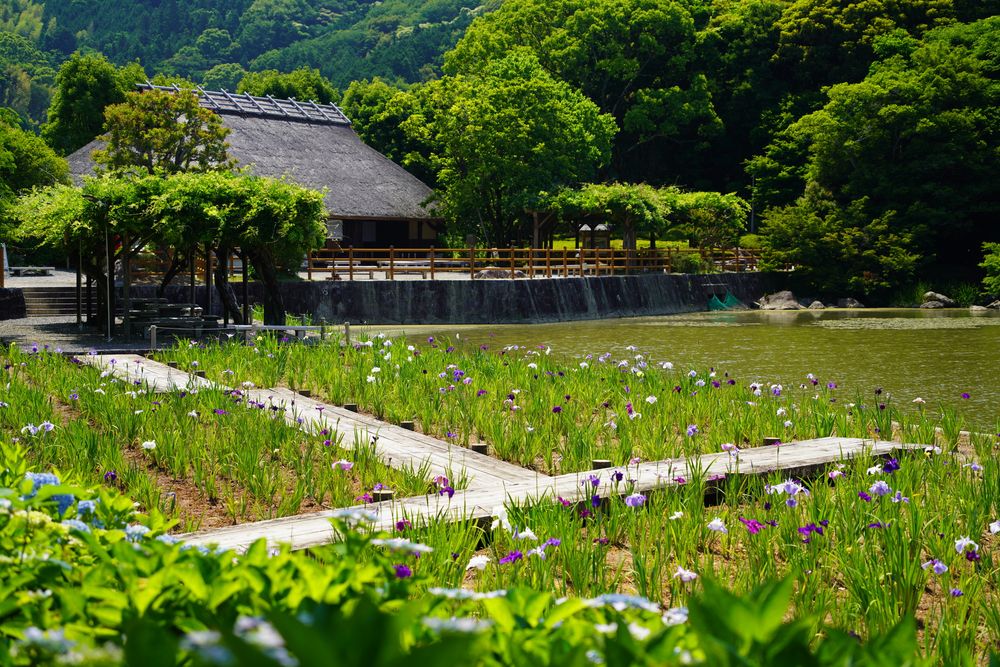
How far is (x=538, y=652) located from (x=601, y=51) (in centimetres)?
5692

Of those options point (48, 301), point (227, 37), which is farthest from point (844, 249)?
point (227, 37)

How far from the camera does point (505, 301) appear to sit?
32.9 m

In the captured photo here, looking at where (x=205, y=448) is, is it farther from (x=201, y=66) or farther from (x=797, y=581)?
(x=201, y=66)

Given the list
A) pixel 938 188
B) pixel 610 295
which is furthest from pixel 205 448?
pixel 938 188

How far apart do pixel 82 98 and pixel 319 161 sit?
13.3 metres

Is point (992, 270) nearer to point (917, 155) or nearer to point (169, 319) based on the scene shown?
point (917, 155)

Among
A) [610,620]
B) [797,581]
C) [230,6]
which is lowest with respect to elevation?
[797,581]

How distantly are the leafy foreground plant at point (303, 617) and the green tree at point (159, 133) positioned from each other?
32718 mm

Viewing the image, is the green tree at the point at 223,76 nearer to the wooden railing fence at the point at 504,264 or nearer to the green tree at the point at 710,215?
Result: the wooden railing fence at the point at 504,264

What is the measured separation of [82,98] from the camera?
5072 cm

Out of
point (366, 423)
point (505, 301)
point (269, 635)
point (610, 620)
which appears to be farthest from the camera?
point (505, 301)

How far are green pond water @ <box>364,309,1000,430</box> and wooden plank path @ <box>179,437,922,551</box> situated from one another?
261cm

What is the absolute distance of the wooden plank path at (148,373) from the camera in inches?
426

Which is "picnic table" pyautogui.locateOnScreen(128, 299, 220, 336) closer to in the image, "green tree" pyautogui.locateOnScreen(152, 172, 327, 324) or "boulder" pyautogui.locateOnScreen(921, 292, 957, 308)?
"green tree" pyautogui.locateOnScreen(152, 172, 327, 324)
